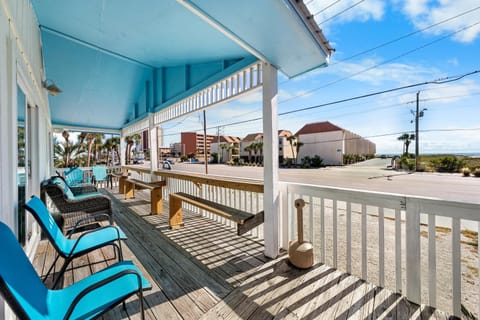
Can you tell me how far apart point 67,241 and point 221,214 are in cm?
162

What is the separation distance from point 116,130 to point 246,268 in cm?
940

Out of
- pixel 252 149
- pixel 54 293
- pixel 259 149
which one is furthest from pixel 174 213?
pixel 252 149

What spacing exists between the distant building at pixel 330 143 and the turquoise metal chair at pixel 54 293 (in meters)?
29.2

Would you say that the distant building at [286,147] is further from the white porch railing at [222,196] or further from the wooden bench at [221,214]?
the wooden bench at [221,214]

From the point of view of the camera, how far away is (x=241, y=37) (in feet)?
6.84

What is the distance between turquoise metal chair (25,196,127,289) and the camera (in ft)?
5.62

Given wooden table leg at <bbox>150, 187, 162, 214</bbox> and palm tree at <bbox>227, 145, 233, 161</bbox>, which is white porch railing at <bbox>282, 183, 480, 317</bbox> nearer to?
wooden table leg at <bbox>150, 187, 162, 214</bbox>

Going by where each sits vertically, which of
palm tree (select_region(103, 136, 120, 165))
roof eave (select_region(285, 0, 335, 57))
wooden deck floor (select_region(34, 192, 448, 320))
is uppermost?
palm tree (select_region(103, 136, 120, 165))

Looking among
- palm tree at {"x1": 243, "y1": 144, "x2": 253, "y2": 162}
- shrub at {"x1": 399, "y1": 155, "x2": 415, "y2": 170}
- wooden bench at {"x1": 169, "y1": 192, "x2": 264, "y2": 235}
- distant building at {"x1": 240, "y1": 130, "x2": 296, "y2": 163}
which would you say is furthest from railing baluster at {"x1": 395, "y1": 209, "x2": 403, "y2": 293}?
palm tree at {"x1": 243, "y1": 144, "x2": 253, "y2": 162}

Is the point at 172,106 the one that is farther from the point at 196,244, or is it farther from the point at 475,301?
the point at 475,301

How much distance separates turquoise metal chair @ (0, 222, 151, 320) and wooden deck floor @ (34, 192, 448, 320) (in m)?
0.55

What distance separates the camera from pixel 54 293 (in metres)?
1.41

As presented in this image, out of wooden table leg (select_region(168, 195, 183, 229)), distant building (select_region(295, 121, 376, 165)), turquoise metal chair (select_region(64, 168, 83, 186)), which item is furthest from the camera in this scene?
distant building (select_region(295, 121, 376, 165))

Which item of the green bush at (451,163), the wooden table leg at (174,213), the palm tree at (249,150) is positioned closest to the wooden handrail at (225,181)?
the wooden table leg at (174,213)
